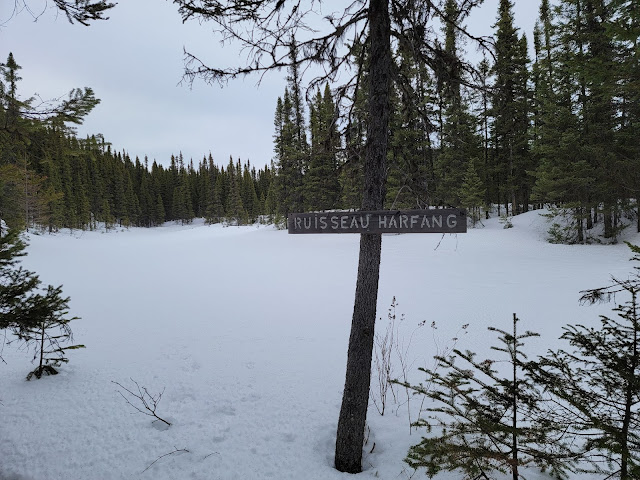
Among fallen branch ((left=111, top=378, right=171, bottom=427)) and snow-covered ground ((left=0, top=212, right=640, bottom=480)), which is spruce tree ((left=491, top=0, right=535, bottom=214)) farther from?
fallen branch ((left=111, top=378, right=171, bottom=427))

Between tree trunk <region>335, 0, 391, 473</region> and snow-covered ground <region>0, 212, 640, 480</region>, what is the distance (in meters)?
0.35

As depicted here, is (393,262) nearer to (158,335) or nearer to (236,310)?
(236,310)

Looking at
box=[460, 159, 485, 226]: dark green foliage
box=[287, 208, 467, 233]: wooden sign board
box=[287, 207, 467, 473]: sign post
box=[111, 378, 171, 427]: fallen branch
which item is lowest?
box=[111, 378, 171, 427]: fallen branch

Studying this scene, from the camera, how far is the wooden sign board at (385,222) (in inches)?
115

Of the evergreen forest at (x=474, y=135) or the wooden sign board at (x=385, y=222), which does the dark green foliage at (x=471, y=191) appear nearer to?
the evergreen forest at (x=474, y=135)

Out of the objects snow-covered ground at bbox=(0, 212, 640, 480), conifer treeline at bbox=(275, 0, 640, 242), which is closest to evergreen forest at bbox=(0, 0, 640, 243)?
conifer treeline at bbox=(275, 0, 640, 242)

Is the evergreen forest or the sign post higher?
the evergreen forest

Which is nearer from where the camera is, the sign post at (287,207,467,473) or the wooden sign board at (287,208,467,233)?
the wooden sign board at (287,208,467,233)

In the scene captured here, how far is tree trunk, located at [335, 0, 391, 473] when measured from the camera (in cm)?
331

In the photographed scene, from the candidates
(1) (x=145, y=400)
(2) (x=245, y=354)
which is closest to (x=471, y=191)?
(2) (x=245, y=354)

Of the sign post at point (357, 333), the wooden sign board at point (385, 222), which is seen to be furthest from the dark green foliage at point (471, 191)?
the wooden sign board at point (385, 222)

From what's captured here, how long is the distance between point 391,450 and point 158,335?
18.6 ft

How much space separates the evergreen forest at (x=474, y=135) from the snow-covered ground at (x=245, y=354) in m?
2.89

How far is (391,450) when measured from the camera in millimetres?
3754
